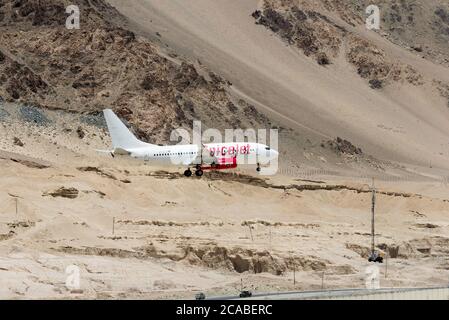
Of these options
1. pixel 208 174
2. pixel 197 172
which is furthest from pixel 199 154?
pixel 208 174

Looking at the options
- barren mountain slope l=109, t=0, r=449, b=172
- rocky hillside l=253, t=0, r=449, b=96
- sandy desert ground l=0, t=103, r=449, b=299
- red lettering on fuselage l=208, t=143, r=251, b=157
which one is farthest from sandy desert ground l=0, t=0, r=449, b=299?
red lettering on fuselage l=208, t=143, r=251, b=157

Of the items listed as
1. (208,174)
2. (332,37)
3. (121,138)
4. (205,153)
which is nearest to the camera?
(205,153)

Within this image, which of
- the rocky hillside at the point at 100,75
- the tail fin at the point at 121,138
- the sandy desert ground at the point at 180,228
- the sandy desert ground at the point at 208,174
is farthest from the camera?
the rocky hillside at the point at 100,75

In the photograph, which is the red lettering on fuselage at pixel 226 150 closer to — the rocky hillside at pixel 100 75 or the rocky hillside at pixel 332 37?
the rocky hillside at pixel 100 75

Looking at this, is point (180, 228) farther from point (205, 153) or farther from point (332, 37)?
point (332, 37)

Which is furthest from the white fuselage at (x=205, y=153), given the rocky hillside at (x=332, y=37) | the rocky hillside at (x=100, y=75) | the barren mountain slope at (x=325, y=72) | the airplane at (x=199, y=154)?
the rocky hillside at (x=332, y=37)

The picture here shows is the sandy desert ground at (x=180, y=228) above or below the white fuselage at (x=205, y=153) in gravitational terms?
below

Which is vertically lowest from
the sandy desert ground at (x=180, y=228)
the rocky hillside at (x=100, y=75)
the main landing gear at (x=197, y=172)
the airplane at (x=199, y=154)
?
the sandy desert ground at (x=180, y=228)
